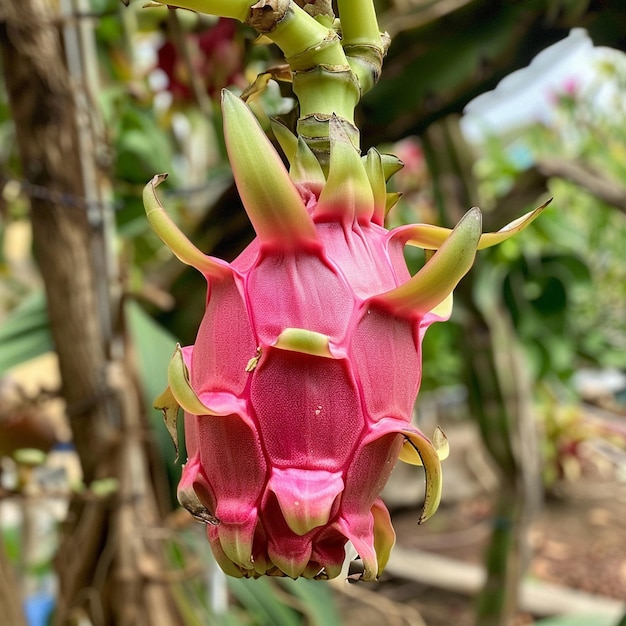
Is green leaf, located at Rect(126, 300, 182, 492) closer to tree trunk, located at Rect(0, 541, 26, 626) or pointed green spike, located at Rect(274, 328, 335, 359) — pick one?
tree trunk, located at Rect(0, 541, 26, 626)

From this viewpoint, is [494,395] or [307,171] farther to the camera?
[494,395]

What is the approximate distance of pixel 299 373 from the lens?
16 cm

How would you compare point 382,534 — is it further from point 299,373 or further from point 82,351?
point 82,351

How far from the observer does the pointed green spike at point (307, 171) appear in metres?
0.18

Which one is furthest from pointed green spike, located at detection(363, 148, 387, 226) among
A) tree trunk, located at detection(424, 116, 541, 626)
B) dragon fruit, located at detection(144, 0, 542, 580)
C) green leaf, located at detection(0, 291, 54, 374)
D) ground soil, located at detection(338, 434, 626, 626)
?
ground soil, located at detection(338, 434, 626, 626)

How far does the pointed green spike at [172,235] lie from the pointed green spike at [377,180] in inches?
1.9

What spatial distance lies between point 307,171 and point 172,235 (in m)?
0.04

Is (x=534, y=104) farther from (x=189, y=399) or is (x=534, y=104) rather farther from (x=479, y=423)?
(x=189, y=399)

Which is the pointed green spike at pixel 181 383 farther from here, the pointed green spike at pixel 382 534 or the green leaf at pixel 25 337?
the green leaf at pixel 25 337

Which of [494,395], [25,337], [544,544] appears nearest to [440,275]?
[25,337]

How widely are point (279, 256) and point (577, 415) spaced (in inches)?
80.8

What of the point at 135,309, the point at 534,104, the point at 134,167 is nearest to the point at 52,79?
the point at 135,309

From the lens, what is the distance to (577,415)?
79.6 inches

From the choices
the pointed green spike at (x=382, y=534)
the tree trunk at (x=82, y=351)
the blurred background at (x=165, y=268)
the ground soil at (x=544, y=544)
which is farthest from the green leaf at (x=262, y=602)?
the ground soil at (x=544, y=544)
